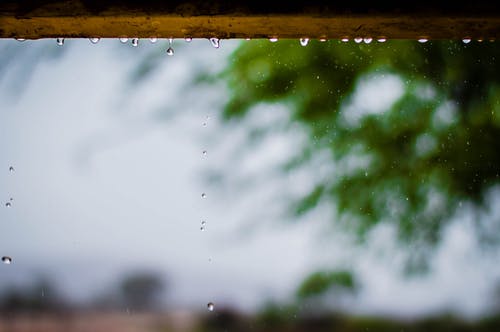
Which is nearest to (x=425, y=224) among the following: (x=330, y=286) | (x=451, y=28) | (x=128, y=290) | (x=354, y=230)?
(x=354, y=230)

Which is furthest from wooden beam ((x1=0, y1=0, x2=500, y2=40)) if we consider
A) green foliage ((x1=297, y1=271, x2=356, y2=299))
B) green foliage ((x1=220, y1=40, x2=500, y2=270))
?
green foliage ((x1=297, y1=271, x2=356, y2=299))

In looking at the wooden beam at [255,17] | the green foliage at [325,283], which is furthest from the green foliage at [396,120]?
the wooden beam at [255,17]

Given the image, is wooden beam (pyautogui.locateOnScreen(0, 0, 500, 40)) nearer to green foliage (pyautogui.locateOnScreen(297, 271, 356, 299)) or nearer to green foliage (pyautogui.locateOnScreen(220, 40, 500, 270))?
green foliage (pyautogui.locateOnScreen(220, 40, 500, 270))

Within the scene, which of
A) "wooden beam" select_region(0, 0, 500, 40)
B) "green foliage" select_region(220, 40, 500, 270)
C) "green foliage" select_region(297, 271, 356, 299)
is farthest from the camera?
"green foliage" select_region(297, 271, 356, 299)

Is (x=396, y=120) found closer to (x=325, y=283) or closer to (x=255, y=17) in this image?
(x=325, y=283)

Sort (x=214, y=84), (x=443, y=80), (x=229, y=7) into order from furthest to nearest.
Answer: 1. (x=214, y=84)
2. (x=443, y=80)
3. (x=229, y=7)

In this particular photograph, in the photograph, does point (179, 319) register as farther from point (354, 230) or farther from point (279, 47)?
point (279, 47)
